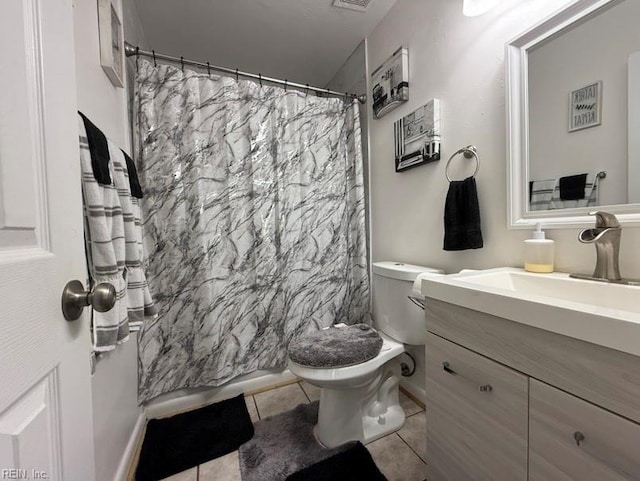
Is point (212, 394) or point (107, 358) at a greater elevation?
point (107, 358)

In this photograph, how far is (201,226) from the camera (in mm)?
1391

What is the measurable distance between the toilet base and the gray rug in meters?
0.05

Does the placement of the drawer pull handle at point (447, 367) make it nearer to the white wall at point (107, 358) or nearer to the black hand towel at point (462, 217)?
the black hand towel at point (462, 217)

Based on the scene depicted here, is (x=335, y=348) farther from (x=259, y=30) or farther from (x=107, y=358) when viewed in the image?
(x=259, y=30)

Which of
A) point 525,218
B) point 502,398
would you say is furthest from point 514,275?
point 502,398

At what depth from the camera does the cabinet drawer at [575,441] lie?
435 mm

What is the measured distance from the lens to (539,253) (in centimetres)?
85

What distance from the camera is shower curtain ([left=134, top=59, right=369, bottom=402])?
1.34 m

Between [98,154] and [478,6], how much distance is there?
1338 mm

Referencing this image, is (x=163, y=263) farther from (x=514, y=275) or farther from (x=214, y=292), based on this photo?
(x=514, y=275)

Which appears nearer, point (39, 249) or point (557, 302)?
point (39, 249)

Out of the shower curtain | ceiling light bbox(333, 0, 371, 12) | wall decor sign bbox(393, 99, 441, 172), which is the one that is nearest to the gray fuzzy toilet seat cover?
the shower curtain

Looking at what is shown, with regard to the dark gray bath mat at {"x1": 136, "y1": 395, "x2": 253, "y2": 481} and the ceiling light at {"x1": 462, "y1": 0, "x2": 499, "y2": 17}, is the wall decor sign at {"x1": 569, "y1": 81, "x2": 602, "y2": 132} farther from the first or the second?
the dark gray bath mat at {"x1": 136, "y1": 395, "x2": 253, "y2": 481}

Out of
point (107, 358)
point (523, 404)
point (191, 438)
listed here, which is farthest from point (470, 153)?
point (191, 438)
